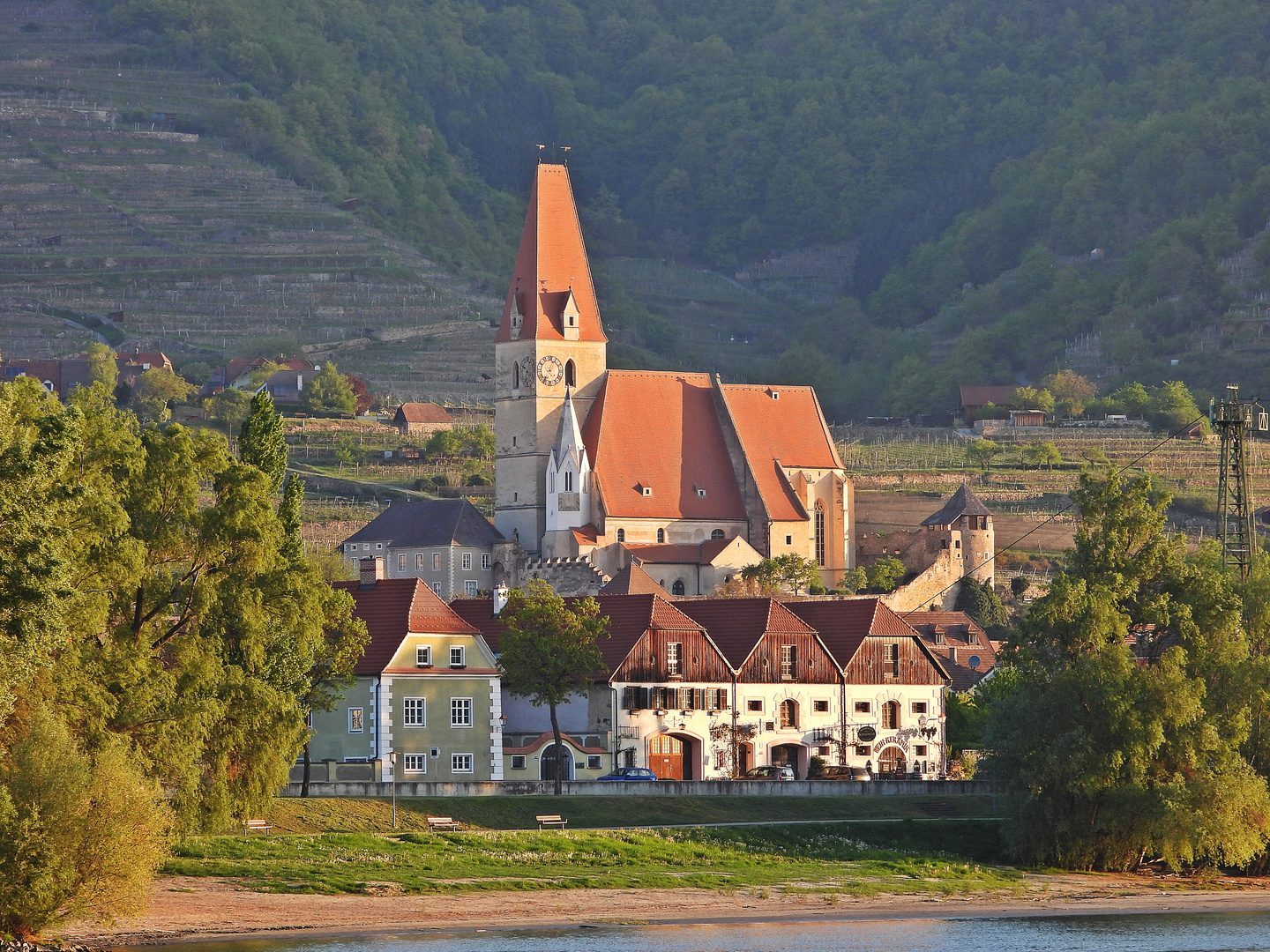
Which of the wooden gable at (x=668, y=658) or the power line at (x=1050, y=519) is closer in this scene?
the wooden gable at (x=668, y=658)

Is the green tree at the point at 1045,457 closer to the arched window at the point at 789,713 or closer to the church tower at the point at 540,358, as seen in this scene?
the church tower at the point at 540,358

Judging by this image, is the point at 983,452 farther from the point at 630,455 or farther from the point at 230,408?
the point at 230,408

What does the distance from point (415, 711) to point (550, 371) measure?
40.2 meters

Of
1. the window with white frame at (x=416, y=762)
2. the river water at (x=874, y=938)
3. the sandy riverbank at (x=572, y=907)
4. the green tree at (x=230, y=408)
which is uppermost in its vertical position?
the green tree at (x=230, y=408)

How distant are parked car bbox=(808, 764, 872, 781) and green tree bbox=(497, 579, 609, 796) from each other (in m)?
7.36

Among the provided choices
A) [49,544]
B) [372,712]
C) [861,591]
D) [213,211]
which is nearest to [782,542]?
[861,591]

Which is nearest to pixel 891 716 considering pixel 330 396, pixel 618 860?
pixel 618 860

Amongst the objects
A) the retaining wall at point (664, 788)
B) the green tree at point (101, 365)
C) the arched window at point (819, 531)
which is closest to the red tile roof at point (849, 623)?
the retaining wall at point (664, 788)

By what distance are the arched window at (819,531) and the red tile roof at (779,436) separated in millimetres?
1683

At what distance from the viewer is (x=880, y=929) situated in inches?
1804

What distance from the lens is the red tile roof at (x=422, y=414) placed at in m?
135

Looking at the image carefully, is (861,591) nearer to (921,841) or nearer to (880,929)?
(921,841)

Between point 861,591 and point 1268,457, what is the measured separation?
42966 mm

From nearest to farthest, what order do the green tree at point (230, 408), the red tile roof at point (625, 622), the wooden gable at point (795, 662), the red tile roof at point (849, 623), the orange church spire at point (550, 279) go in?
the red tile roof at point (625, 622) < the wooden gable at point (795, 662) < the red tile roof at point (849, 623) < the orange church spire at point (550, 279) < the green tree at point (230, 408)
